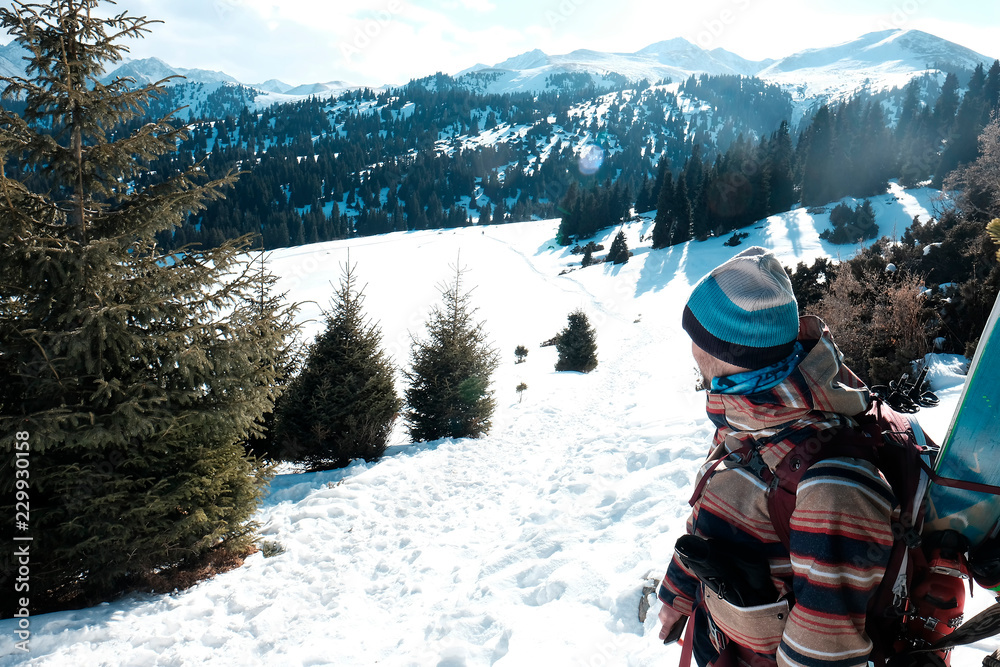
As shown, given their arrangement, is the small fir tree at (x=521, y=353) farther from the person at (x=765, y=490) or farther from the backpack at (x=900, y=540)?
→ the backpack at (x=900, y=540)

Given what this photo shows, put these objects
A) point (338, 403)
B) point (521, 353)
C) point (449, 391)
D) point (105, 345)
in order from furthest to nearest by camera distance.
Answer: point (521, 353)
point (449, 391)
point (338, 403)
point (105, 345)

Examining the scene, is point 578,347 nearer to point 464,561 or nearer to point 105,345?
point 464,561

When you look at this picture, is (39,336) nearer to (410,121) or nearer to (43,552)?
(43,552)

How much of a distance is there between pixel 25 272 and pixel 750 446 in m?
5.66

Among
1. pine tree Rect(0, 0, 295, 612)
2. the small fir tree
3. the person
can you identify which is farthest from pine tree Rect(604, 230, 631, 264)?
the person

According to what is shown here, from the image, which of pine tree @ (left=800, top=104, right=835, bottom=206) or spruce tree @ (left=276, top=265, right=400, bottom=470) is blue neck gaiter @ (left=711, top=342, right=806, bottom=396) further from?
pine tree @ (left=800, top=104, right=835, bottom=206)

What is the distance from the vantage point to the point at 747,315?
141 cm

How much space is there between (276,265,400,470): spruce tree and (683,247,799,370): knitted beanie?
797cm

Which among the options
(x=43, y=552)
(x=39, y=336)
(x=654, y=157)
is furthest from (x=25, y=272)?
(x=654, y=157)

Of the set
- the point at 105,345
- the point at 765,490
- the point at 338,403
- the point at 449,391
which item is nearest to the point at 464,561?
the point at 105,345

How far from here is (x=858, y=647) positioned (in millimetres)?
1225

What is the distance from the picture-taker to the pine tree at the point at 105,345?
4.07m

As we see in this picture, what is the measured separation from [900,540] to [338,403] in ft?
27.7

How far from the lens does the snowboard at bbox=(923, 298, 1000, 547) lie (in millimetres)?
1269
